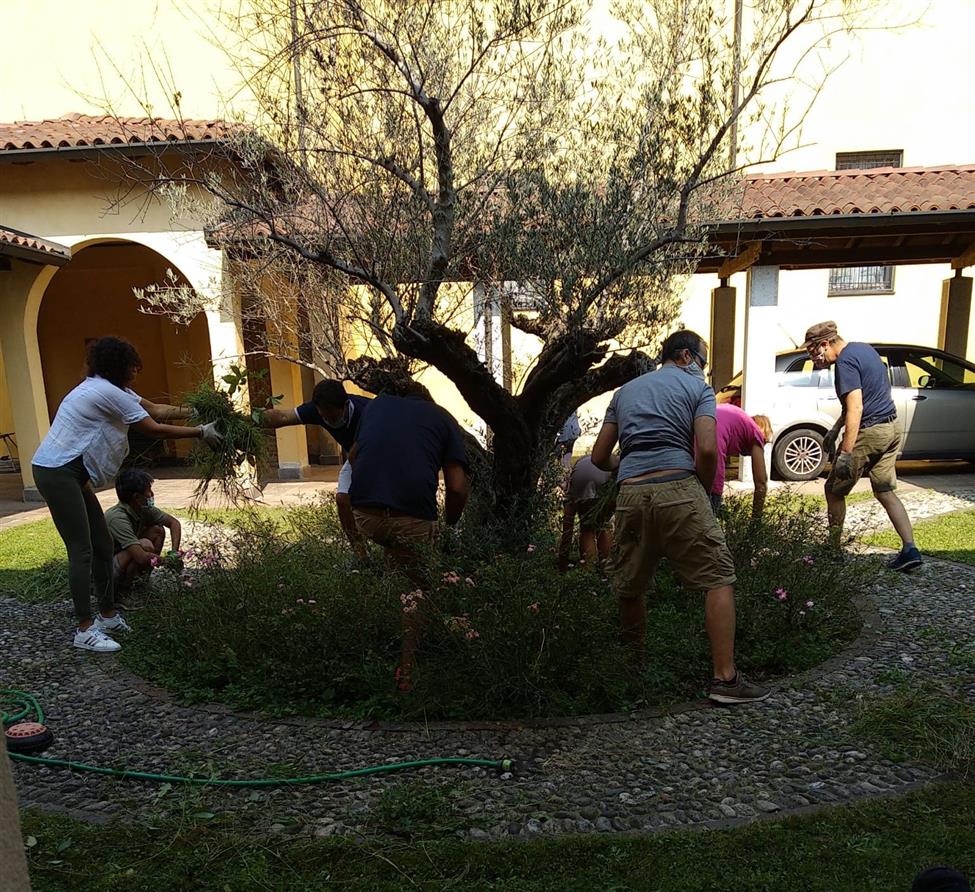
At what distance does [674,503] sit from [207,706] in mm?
2393

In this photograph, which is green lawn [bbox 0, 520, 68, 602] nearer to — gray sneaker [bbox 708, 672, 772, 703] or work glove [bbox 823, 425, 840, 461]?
gray sneaker [bbox 708, 672, 772, 703]

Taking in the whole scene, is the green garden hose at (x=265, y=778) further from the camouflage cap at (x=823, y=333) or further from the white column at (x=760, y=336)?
the white column at (x=760, y=336)

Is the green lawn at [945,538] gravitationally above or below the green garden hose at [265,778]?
below

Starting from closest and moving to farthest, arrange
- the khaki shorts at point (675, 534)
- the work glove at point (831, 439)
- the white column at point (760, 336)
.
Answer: the khaki shorts at point (675, 534)
the work glove at point (831, 439)
the white column at point (760, 336)

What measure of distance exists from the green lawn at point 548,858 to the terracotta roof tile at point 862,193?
6.64m

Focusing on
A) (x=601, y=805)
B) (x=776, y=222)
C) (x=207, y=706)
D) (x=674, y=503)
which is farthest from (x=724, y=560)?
(x=776, y=222)

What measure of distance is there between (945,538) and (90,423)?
21.7 feet

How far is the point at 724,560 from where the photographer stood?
125 inches

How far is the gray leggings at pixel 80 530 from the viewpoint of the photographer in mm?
4000

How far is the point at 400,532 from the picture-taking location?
11.2 feet

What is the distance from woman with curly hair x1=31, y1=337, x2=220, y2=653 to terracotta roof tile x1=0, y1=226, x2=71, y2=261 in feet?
18.9

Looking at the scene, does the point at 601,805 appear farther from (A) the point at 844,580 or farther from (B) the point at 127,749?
(A) the point at 844,580

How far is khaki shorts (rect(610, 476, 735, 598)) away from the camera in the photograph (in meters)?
3.16

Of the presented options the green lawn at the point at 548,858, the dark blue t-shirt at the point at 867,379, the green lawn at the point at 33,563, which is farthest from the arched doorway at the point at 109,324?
the green lawn at the point at 548,858
